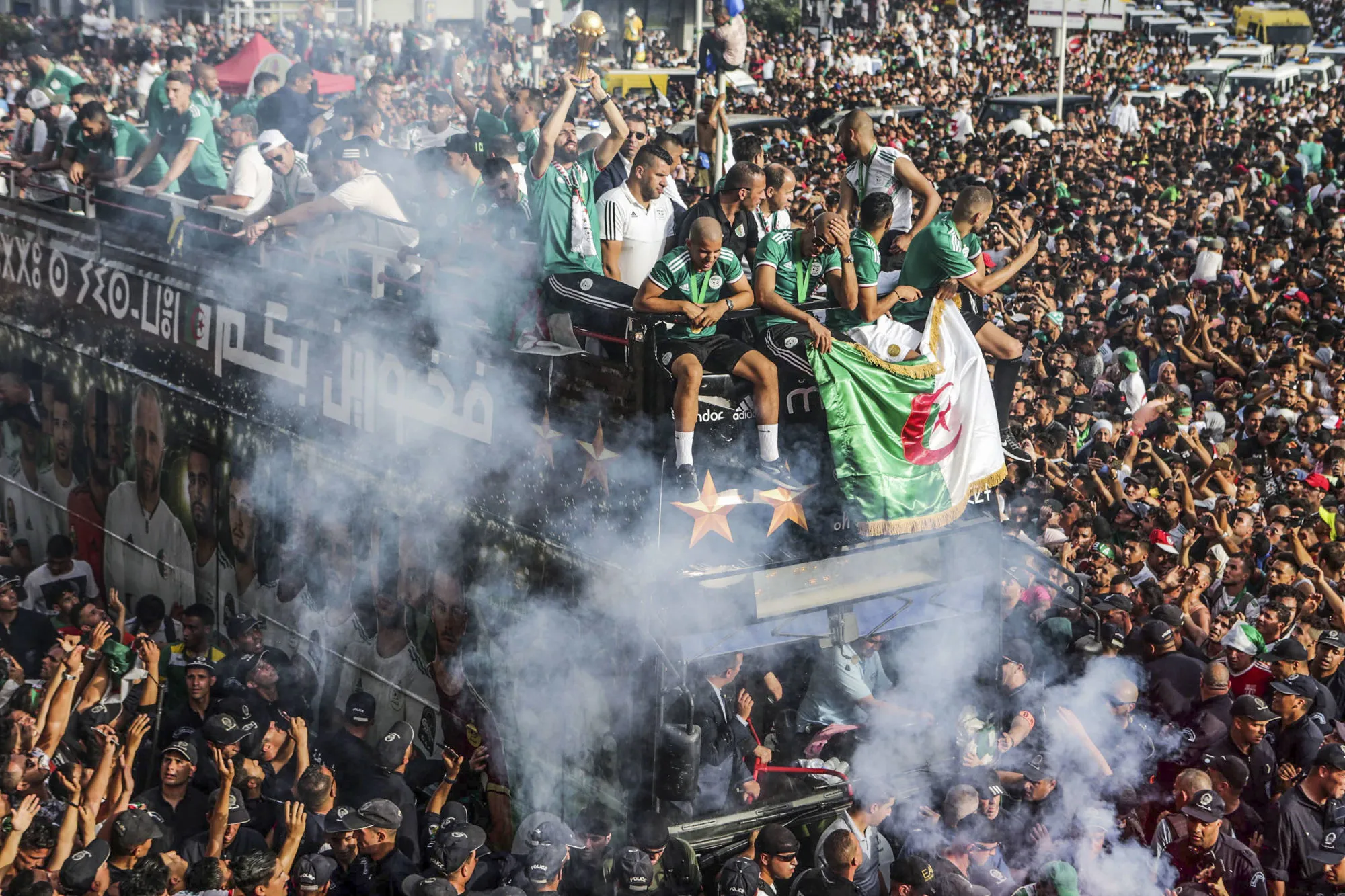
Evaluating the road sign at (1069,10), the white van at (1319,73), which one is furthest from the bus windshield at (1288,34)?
the road sign at (1069,10)

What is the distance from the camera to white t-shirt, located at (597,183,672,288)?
21.8 ft

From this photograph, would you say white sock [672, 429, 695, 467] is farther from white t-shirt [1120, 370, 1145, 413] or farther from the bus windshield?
the bus windshield

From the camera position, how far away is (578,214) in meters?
6.61

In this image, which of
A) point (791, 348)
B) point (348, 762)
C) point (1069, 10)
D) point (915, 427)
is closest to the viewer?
point (791, 348)

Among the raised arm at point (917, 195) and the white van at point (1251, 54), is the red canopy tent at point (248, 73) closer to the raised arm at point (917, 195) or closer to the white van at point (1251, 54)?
the raised arm at point (917, 195)

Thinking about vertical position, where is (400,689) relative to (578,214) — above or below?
below

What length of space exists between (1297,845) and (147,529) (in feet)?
20.4

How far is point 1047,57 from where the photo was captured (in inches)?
1367

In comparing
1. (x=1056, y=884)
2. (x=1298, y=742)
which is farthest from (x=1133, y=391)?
(x=1056, y=884)

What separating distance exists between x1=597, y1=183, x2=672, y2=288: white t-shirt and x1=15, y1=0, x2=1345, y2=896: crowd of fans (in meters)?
0.02

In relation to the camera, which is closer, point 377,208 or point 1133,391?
point 377,208

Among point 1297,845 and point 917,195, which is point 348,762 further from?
point 1297,845

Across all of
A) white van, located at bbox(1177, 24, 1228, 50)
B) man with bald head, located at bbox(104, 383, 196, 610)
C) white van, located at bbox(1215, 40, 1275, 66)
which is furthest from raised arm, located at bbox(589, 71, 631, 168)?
white van, located at bbox(1177, 24, 1228, 50)

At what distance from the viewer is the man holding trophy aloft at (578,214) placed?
6.08 meters
